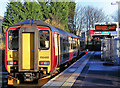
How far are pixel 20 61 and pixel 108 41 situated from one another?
10840 millimetres

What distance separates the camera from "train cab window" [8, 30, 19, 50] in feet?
35.9

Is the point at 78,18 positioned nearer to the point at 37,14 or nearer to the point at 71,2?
the point at 71,2

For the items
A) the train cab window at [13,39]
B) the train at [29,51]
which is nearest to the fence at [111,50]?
the train at [29,51]

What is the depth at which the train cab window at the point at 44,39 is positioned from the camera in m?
10.8

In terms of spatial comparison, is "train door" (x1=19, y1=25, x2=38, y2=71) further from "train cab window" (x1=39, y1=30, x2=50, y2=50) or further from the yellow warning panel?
"train cab window" (x1=39, y1=30, x2=50, y2=50)

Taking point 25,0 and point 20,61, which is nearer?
point 20,61

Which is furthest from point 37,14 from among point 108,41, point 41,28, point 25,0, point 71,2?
point 41,28

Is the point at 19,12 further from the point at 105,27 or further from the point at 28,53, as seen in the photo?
the point at 28,53

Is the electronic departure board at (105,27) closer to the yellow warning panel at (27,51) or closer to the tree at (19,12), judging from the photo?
the tree at (19,12)

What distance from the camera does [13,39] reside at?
36.2 ft

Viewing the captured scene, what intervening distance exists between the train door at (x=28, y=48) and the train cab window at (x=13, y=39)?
536 millimetres

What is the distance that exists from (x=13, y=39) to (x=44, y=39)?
1.54 metres

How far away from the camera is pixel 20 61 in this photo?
34.2 feet

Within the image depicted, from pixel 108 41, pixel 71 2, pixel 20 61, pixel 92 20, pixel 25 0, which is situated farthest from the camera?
pixel 92 20
